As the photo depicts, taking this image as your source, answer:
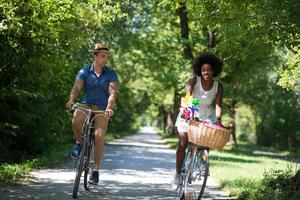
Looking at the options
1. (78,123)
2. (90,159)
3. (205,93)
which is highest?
(205,93)

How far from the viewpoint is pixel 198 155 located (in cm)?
772

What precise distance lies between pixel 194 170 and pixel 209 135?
838mm

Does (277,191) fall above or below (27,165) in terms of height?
above

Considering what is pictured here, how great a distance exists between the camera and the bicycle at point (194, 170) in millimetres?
7534

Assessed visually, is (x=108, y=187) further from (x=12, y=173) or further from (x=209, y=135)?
(x=209, y=135)

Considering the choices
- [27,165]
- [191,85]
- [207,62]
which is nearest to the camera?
[191,85]

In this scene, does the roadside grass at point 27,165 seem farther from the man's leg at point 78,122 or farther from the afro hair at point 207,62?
the afro hair at point 207,62

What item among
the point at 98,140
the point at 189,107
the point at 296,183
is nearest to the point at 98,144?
the point at 98,140

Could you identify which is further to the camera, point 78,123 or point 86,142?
point 78,123

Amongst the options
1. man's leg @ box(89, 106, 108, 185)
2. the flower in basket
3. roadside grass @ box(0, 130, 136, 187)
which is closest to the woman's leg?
the flower in basket

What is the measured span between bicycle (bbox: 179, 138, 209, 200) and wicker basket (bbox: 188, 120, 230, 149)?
1.10 ft

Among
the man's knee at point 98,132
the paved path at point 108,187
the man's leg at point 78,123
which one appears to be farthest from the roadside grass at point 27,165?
the man's knee at point 98,132

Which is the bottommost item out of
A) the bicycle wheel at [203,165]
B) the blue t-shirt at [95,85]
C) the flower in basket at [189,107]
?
the bicycle wheel at [203,165]

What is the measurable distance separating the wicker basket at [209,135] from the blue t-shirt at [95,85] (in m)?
2.06
